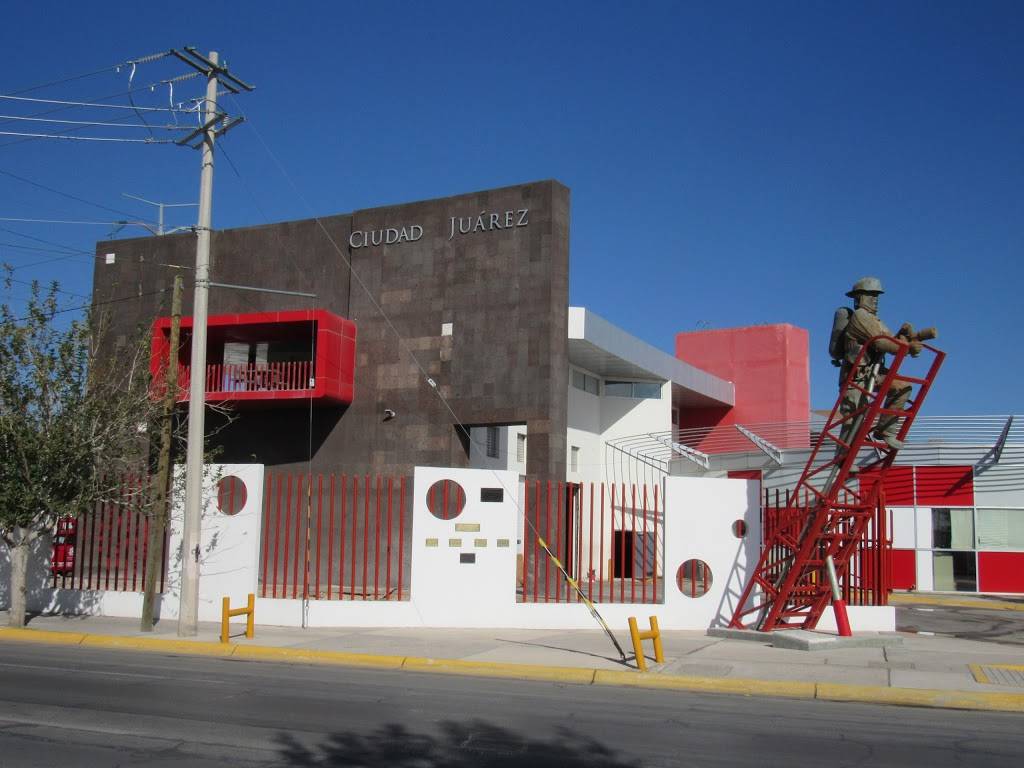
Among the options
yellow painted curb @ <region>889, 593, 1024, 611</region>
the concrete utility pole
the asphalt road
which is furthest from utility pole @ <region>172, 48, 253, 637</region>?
yellow painted curb @ <region>889, 593, 1024, 611</region>

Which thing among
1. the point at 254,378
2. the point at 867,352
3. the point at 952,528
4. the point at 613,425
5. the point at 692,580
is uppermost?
the point at 254,378

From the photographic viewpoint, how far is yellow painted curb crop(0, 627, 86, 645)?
1613 centimetres

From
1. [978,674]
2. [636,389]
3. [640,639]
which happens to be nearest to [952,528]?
[636,389]

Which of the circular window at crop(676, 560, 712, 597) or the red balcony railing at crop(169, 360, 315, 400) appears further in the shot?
the red balcony railing at crop(169, 360, 315, 400)

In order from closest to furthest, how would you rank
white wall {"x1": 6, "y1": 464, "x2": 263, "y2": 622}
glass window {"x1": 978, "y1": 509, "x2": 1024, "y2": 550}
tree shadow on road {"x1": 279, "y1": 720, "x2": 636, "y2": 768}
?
tree shadow on road {"x1": 279, "y1": 720, "x2": 636, "y2": 768} < white wall {"x1": 6, "y1": 464, "x2": 263, "y2": 622} < glass window {"x1": 978, "y1": 509, "x2": 1024, "y2": 550}

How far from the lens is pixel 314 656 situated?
1452cm

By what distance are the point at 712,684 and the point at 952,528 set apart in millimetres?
21595

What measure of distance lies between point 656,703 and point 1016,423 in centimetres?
2116

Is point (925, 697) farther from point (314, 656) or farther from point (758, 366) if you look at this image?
point (758, 366)

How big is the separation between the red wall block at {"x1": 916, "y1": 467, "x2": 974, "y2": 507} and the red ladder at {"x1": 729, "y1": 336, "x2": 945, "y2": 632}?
1625 cm

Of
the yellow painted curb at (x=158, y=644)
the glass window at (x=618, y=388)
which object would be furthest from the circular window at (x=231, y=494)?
the glass window at (x=618, y=388)

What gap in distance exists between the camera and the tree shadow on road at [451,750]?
7.77m

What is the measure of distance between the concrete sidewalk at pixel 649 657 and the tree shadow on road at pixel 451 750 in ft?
13.3

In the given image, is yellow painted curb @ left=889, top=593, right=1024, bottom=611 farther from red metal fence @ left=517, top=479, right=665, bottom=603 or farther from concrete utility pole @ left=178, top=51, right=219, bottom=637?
concrete utility pole @ left=178, top=51, right=219, bottom=637
